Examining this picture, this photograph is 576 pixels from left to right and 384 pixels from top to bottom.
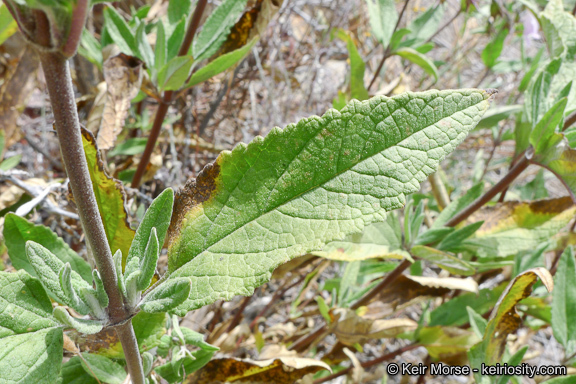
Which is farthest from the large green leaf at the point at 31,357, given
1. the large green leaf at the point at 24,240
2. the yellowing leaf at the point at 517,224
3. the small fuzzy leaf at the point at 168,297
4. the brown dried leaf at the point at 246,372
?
the yellowing leaf at the point at 517,224

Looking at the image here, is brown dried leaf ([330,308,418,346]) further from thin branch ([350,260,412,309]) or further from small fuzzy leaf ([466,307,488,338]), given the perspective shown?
small fuzzy leaf ([466,307,488,338])

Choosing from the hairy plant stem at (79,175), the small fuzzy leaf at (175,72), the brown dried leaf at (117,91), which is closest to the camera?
the hairy plant stem at (79,175)

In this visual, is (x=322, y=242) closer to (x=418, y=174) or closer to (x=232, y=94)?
(x=418, y=174)

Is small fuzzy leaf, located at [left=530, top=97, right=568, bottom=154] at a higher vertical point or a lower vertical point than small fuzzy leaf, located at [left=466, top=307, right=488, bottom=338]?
higher

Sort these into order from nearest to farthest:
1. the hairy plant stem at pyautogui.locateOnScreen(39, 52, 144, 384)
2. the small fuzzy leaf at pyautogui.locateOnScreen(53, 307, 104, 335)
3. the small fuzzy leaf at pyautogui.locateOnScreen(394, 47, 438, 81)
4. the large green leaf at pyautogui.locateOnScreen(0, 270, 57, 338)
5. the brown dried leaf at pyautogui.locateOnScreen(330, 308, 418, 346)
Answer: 1. the hairy plant stem at pyautogui.locateOnScreen(39, 52, 144, 384)
2. the small fuzzy leaf at pyautogui.locateOnScreen(53, 307, 104, 335)
3. the large green leaf at pyautogui.locateOnScreen(0, 270, 57, 338)
4. the brown dried leaf at pyautogui.locateOnScreen(330, 308, 418, 346)
5. the small fuzzy leaf at pyautogui.locateOnScreen(394, 47, 438, 81)

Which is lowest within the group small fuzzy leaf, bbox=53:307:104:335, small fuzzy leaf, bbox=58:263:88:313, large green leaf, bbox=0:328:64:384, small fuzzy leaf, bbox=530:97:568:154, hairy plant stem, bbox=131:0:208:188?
large green leaf, bbox=0:328:64:384

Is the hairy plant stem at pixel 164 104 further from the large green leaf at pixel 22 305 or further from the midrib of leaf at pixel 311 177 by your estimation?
the large green leaf at pixel 22 305

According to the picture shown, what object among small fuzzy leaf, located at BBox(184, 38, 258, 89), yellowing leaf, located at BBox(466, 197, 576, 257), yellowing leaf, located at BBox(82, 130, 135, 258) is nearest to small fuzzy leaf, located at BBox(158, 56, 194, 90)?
small fuzzy leaf, located at BBox(184, 38, 258, 89)
